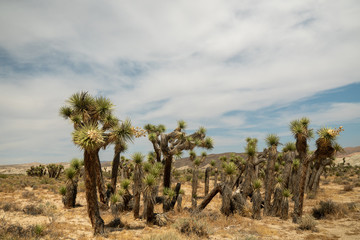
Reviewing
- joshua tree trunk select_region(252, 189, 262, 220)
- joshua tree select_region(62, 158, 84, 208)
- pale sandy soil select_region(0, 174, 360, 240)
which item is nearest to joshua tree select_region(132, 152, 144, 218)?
pale sandy soil select_region(0, 174, 360, 240)

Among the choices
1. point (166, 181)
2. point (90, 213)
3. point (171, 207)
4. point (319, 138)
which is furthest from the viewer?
point (166, 181)

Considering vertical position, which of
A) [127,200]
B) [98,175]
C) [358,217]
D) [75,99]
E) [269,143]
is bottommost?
[358,217]

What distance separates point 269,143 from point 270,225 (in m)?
4.88

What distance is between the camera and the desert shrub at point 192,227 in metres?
10.1

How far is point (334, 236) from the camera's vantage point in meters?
10.3

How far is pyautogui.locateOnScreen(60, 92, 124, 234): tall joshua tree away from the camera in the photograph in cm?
870

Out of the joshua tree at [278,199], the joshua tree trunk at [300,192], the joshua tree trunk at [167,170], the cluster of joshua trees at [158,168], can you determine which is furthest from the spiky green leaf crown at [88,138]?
the joshua tree at [278,199]

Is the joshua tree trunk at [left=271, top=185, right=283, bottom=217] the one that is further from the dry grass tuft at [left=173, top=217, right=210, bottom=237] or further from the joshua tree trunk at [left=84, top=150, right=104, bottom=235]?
the joshua tree trunk at [left=84, top=150, right=104, bottom=235]

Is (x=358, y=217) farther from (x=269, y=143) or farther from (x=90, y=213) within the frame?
(x=90, y=213)

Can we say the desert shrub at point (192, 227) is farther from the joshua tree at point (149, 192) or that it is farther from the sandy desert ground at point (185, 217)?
the joshua tree at point (149, 192)

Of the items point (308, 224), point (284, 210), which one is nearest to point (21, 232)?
point (308, 224)

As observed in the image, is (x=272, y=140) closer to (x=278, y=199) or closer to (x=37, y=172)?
(x=278, y=199)

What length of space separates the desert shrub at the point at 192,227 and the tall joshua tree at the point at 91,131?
3.47 metres

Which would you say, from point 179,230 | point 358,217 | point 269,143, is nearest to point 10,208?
point 179,230
